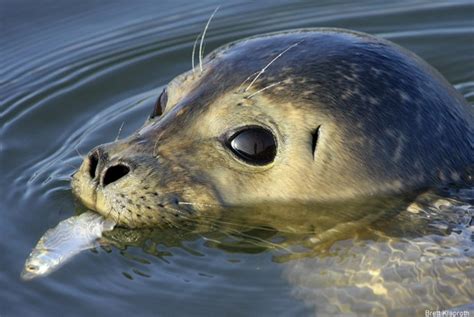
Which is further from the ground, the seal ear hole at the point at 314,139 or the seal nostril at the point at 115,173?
the seal ear hole at the point at 314,139

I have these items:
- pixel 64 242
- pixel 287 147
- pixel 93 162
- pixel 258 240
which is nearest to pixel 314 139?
pixel 287 147

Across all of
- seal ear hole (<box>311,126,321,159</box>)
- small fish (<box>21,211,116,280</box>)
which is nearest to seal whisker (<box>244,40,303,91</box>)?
seal ear hole (<box>311,126,321,159</box>)

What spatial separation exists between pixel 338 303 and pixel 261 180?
0.72 meters

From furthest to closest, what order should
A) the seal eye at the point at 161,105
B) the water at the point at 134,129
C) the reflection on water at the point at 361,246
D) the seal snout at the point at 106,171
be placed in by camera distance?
1. the seal eye at the point at 161,105
2. the seal snout at the point at 106,171
3. the water at the point at 134,129
4. the reflection on water at the point at 361,246

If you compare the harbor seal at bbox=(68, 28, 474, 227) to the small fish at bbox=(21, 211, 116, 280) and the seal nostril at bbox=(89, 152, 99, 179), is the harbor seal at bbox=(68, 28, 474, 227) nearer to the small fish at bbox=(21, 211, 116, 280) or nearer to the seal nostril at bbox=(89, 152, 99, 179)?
the seal nostril at bbox=(89, 152, 99, 179)

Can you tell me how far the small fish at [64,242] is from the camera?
5.14m

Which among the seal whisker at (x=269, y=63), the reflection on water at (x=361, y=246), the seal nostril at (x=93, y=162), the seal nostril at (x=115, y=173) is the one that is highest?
the seal whisker at (x=269, y=63)

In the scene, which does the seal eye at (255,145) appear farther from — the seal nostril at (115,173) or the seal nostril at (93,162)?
the seal nostril at (93,162)

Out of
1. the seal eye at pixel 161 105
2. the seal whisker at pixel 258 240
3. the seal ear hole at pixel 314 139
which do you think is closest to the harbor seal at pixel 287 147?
the seal ear hole at pixel 314 139

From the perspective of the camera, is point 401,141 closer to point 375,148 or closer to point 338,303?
point 375,148

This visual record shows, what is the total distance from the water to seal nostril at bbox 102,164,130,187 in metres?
0.38

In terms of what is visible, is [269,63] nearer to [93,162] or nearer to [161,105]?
[161,105]

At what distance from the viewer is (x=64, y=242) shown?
523 centimetres

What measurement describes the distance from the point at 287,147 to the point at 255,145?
0.16 metres
